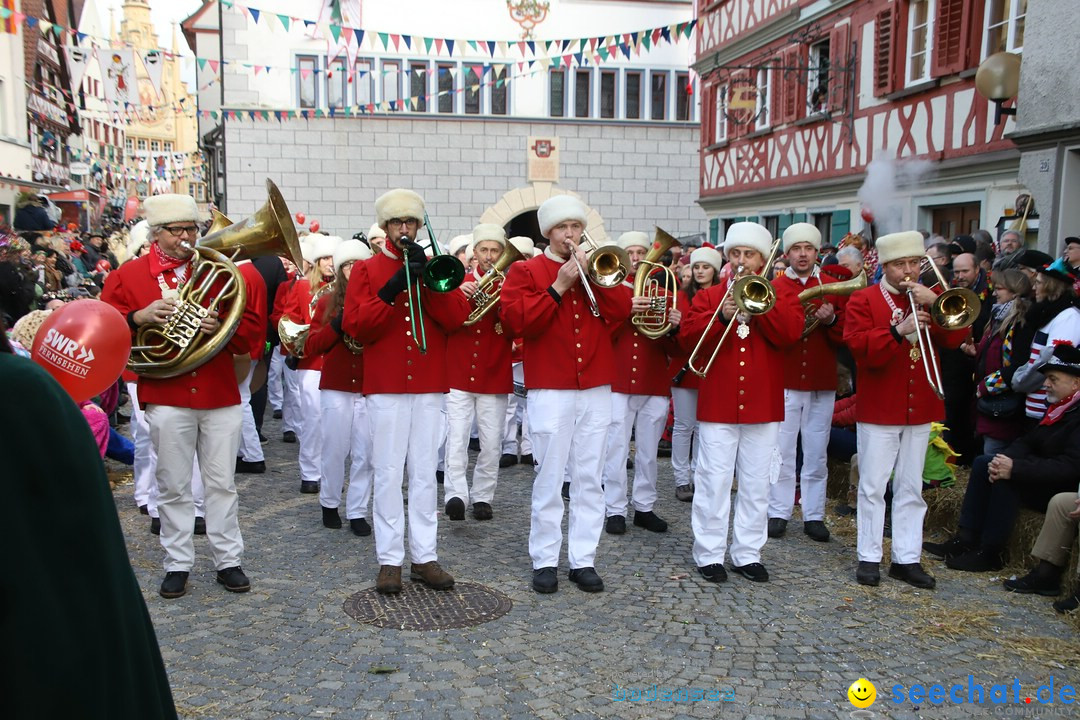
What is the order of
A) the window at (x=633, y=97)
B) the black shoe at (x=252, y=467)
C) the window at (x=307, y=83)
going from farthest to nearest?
1. the window at (x=633, y=97)
2. the window at (x=307, y=83)
3. the black shoe at (x=252, y=467)

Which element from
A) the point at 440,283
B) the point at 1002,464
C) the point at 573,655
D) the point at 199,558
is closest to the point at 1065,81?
the point at 1002,464

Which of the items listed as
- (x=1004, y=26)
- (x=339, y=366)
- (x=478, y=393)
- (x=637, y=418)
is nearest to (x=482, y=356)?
(x=478, y=393)

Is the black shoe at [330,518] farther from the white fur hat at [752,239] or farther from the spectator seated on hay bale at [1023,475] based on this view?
the spectator seated on hay bale at [1023,475]

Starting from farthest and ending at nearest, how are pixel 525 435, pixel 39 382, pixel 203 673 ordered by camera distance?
pixel 525 435 → pixel 203 673 → pixel 39 382

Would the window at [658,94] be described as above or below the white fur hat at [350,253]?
above

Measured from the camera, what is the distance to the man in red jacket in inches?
222

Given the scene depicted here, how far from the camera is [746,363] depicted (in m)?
5.90

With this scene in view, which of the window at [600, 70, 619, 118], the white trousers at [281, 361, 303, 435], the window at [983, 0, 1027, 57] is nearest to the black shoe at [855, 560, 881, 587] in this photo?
the white trousers at [281, 361, 303, 435]

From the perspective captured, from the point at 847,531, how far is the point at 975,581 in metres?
1.25

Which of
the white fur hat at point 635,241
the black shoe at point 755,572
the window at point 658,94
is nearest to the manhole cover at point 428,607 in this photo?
the black shoe at point 755,572

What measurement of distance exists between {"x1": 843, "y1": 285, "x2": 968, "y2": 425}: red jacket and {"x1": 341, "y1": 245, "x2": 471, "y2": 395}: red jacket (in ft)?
7.85

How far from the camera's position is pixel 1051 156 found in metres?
9.96

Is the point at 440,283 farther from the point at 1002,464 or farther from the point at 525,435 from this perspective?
the point at 525,435

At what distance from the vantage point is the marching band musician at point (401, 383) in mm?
5500
